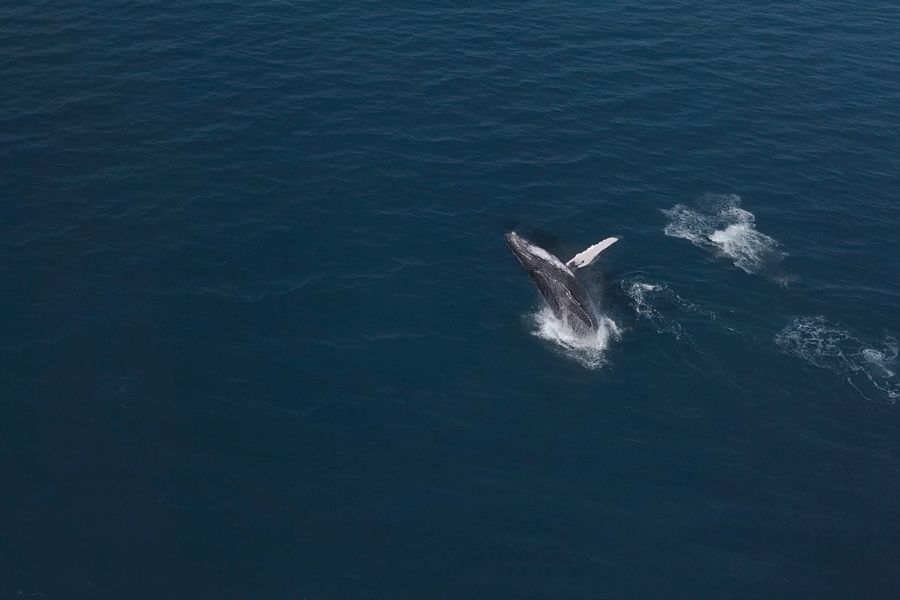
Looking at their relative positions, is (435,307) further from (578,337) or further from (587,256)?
(587,256)

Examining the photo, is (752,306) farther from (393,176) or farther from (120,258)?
(120,258)

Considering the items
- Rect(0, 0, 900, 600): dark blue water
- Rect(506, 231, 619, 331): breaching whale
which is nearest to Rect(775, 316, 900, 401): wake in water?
Rect(0, 0, 900, 600): dark blue water

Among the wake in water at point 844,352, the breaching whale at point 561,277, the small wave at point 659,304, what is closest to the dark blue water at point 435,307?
the wake in water at point 844,352

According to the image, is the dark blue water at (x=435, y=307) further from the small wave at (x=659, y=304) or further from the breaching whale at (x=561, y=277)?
the breaching whale at (x=561, y=277)

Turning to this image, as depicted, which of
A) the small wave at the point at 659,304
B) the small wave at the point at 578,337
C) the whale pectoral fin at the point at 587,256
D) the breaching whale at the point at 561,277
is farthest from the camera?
the whale pectoral fin at the point at 587,256

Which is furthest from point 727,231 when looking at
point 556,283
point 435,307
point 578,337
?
point 435,307

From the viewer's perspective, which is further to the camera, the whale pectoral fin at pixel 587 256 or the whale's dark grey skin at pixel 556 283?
the whale pectoral fin at pixel 587 256

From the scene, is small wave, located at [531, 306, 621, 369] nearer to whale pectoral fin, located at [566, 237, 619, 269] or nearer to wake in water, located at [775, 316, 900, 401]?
whale pectoral fin, located at [566, 237, 619, 269]

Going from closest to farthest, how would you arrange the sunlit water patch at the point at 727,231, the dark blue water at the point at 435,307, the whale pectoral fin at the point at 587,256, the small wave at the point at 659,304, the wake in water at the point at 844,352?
1. the dark blue water at the point at 435,307
2. the wake in water at the point at 844,352
3. the small wave at the point at 659,304
4. the whale pectoral fin at the point at 587,256
5. the sunlit water patch at the point at 727,231
